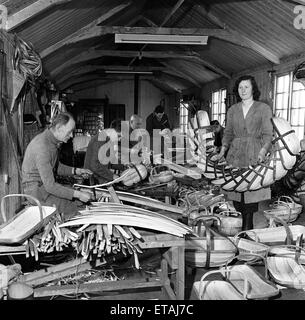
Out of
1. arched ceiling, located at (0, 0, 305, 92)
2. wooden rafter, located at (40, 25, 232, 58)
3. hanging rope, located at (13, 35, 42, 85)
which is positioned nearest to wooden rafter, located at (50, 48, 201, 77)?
arched ceiling, located at (0, 0, 305, 92)

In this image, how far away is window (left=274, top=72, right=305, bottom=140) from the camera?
28.1 feet

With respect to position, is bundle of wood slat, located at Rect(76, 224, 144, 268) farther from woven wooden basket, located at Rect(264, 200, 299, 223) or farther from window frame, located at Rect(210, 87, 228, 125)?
window frame, located at Rect(210, 87, 228, 125)

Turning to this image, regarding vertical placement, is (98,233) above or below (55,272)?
above

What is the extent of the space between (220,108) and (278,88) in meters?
4.46

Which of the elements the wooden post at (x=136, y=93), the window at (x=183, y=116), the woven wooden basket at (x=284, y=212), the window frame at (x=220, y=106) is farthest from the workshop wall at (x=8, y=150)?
the wooden post at (x=136, y=93)

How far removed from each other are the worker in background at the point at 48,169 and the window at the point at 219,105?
31.6 ft

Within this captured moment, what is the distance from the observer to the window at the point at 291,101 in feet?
28.1

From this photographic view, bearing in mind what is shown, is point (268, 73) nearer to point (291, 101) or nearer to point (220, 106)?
point (291, 101)

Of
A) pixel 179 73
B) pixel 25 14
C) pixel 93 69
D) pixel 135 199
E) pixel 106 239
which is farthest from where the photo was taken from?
pixel 179 73

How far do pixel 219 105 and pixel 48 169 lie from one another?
10.9m

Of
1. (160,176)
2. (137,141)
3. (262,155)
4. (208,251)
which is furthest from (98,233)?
(137,141)

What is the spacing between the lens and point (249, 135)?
4832 millimetres

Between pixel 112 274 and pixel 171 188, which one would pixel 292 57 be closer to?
pixel 171 188

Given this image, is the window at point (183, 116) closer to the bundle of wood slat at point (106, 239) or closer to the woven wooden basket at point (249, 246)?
the woven wooden basket at point (249, 246)
